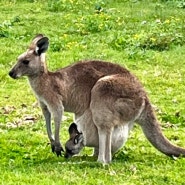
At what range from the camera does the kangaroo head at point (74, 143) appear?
759 centimetres

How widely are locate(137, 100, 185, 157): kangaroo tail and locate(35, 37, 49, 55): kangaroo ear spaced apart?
115 centimetres

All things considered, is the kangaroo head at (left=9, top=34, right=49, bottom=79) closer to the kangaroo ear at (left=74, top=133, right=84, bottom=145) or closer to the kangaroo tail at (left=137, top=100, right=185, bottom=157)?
the kangaroo ear at (left=74, top=133, right=84, bottom=145)

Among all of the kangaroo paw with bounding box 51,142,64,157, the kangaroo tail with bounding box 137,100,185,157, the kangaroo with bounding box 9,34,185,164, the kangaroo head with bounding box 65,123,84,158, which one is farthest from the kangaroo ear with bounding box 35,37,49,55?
the kangaroo tail with bounding box 137,100,185,157

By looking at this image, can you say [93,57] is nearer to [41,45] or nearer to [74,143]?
[41,45]

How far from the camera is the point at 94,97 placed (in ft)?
24.6

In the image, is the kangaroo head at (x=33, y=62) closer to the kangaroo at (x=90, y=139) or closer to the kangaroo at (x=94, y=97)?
Result: the kangaroo at (x=94, y=97)

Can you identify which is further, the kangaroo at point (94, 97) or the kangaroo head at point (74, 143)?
the kangaroo head at point (74, 143)

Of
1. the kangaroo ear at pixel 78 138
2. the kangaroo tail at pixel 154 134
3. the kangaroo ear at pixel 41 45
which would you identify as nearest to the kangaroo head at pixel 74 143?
the kangaroo ear at pixel 78 138

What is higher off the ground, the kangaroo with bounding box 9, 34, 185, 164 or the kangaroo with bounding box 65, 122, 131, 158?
the kangaroo with bounding box 9, 34, 185, 164

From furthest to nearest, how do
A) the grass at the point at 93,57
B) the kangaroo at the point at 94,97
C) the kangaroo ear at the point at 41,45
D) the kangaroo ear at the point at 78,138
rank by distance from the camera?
the kangaroo ear at the point at 41,45, the kangaroo ear at the point at 78,138, the kangaroo at the point at 94,97, the grass at the point at 93,57

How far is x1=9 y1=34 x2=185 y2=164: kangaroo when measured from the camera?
739cm

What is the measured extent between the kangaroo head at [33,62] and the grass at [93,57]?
2.48ft

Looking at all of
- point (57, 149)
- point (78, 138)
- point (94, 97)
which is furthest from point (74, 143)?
point (94, 97)

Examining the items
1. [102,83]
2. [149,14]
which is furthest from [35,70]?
[149,14]
